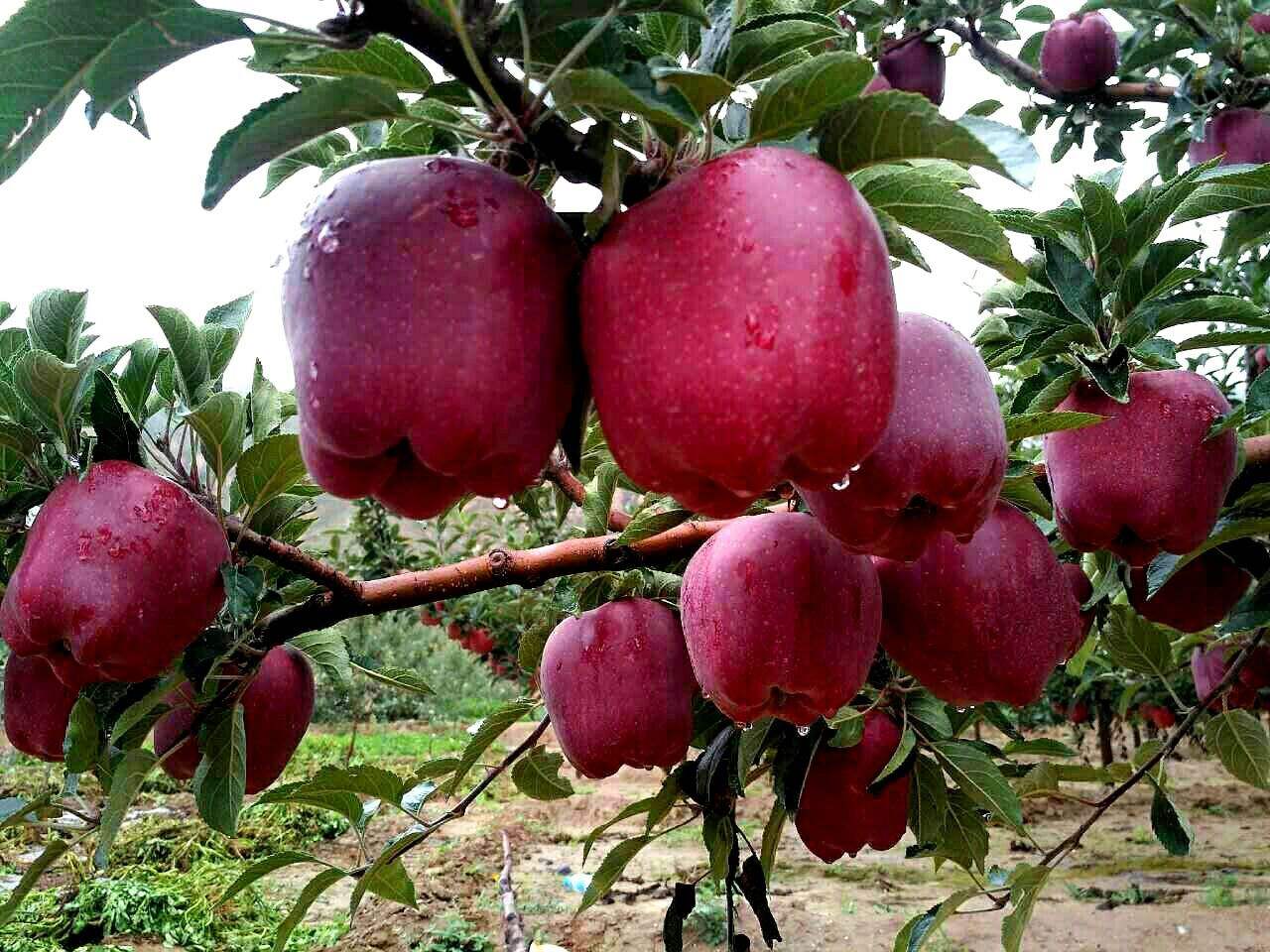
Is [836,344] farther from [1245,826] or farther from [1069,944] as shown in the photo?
[1245,826]

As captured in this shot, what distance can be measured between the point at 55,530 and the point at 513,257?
63 centimetres

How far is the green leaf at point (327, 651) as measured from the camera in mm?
1148

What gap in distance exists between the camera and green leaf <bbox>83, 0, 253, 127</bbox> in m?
0.40

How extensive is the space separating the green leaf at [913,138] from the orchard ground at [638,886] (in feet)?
8.19

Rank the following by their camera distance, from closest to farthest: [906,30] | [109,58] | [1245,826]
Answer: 1. [109,58]
2. [906,30]
3. [1245,826]

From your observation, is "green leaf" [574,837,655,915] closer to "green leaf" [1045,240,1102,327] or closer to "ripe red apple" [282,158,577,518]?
"green leaf" [1045,240,1102,327]

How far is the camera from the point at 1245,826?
4.15 metres

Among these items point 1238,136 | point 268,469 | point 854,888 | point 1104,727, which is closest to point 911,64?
point 1238,136

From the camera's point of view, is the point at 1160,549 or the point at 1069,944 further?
the point at 1069,944

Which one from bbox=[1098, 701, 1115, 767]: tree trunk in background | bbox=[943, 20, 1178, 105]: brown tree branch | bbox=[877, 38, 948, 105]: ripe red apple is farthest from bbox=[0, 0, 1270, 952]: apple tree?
bbox=[1098, 701, 1115, 767]: tree trunk in background

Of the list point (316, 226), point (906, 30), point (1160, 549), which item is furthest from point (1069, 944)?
point (316, 226)

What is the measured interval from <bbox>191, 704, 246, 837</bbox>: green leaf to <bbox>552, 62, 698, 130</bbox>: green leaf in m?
0.77

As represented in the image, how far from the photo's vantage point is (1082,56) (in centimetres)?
211

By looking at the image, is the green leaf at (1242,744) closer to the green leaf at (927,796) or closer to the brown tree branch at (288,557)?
the green leaf at (927,796)
